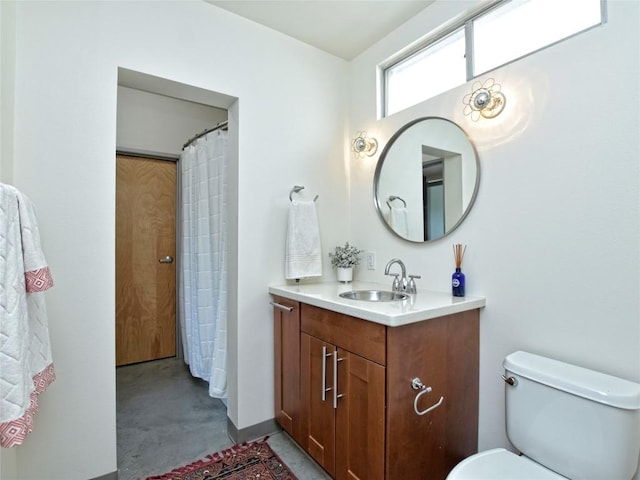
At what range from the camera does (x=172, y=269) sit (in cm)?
324

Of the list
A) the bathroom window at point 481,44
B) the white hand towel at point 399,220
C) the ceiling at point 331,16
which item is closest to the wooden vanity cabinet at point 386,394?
the white hand towel at point 399,220

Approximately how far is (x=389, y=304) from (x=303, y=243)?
2.61 feet

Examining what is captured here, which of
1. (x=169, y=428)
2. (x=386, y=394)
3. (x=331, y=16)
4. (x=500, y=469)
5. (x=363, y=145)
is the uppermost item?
(x=331, y=16)

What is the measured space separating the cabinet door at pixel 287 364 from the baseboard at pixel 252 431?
A: 0.19 feet

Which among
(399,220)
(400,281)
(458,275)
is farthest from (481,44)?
(400,281)

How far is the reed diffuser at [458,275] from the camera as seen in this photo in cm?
162

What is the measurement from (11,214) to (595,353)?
6.85ft

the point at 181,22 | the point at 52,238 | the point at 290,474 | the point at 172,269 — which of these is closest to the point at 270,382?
the point at 290,474

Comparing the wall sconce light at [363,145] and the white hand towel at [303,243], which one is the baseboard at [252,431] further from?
the wall sconce light at [363,145]

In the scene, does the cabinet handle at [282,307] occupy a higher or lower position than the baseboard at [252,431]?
higher

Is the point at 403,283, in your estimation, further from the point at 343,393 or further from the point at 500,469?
the point at 500,469

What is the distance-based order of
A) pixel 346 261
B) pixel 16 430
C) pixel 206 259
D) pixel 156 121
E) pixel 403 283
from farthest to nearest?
1. pixel 156 121
2. pixel 206 259
3. pixel 346 261
4. pixel 403 283
5. pixel 16 430

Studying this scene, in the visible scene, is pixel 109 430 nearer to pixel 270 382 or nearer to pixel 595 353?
pixel 270 382

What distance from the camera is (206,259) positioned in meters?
2.50
